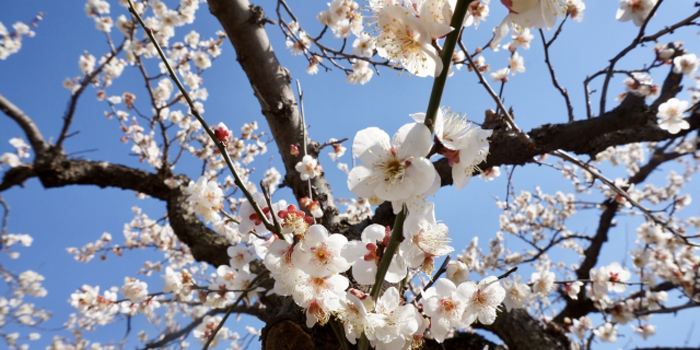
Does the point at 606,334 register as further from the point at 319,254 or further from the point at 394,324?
the point at 319,254

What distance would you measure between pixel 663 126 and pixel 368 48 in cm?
216

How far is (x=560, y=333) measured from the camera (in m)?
2.57

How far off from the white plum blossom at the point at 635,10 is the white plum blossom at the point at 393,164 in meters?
2.22

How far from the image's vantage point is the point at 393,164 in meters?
0.69

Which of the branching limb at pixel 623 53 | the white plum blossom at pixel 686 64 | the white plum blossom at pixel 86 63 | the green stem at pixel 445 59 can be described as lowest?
the green stem at pixel 445 59

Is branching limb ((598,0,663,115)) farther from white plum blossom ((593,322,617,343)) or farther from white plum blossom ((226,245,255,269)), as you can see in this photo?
white plum blossom ((593,322,617,343))

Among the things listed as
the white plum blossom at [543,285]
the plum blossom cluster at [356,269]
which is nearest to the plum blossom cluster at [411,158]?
the plum blossom cluster at [356,269]

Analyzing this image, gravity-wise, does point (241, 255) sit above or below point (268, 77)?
below

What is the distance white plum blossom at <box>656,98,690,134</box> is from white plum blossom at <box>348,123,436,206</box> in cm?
239

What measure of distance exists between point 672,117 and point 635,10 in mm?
743

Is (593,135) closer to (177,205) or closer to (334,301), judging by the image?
(334,301)

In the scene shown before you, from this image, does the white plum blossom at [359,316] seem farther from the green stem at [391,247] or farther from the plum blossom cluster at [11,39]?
the plum blossom cluster at [11,39]

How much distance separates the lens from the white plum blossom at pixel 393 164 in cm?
59

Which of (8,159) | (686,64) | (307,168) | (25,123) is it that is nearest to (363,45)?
(307,168)
